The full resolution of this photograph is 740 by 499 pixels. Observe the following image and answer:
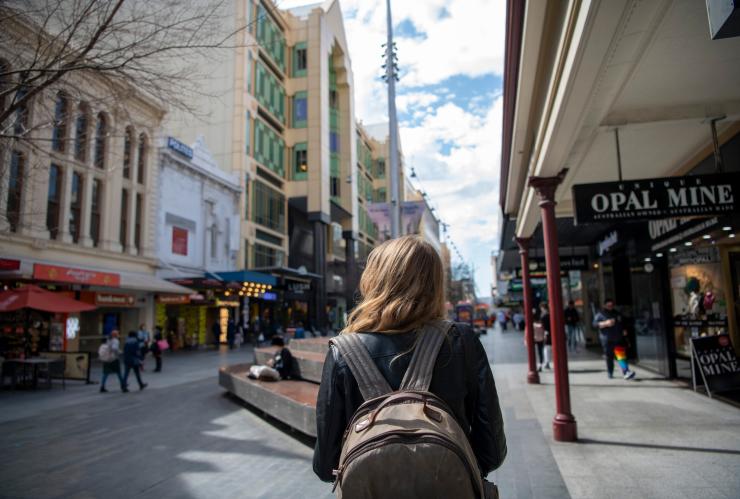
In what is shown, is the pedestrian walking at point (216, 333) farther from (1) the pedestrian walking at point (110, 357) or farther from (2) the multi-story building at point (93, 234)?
(1) the pedestrian walking at point (110, 357)

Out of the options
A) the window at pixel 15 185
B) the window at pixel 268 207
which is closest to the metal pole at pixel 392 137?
the window at pixel 15 185

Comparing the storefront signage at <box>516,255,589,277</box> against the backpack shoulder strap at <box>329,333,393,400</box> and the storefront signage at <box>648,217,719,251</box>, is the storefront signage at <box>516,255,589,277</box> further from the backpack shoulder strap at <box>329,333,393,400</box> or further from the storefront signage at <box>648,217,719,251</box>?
the backpack shoulder strap at <box>329,333,393,400</box>

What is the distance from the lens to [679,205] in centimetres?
593

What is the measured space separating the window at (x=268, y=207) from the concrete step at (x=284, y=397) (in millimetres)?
25049

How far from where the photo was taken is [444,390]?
174 cm

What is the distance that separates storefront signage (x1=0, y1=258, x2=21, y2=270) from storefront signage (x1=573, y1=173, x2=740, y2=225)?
635 inches

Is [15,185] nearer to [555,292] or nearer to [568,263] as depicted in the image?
[555,292]

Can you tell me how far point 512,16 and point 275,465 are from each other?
228 inches

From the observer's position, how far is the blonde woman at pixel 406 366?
5.75 feet

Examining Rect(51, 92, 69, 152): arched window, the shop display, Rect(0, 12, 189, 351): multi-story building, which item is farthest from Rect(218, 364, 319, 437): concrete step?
Rect(0, 12, 189, 351): multi-story building

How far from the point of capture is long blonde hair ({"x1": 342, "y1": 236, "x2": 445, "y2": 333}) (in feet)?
6.07

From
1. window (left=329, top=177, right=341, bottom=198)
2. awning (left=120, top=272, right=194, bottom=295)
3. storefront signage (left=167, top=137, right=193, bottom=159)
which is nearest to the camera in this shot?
awning (left=120, top=272, right=194, bottom=295)

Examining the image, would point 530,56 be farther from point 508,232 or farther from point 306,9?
point 306,9

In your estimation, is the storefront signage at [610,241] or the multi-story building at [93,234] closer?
the storefront signage at [610,241]
